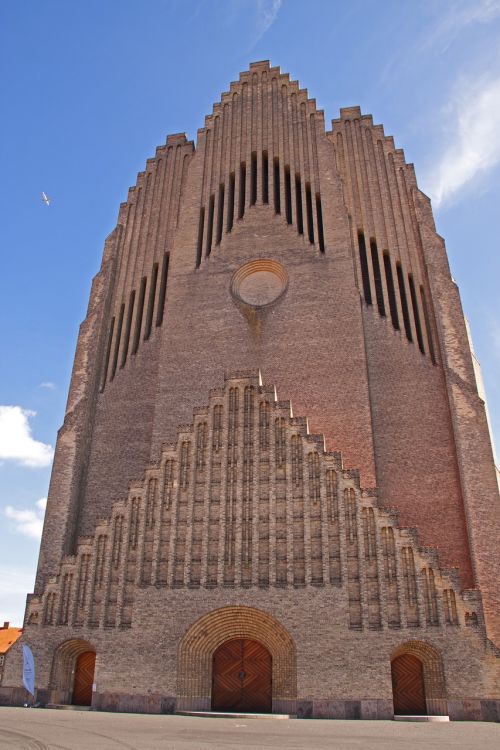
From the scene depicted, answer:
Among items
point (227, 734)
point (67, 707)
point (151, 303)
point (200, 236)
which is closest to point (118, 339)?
point (151, 303)

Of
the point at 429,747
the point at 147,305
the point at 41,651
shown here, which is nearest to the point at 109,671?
the point at 41,651

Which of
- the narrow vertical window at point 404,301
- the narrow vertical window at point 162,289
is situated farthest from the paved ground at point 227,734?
the narrow vertical window at point 162,289

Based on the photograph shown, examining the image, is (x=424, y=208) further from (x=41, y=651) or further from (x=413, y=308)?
(x=41, y=651)

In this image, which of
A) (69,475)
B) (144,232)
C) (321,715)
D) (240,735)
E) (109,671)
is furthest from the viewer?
(144,232)

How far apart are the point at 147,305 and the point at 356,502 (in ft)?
51.4

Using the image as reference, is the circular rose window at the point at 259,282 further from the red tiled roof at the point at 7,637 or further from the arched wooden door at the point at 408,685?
the red tiled roof at the point at 7,637

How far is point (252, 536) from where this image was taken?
791 inches

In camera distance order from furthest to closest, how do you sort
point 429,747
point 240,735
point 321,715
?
1. point 321,715
2. point 240,735
3. point 429,747

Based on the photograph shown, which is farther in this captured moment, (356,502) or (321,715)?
(356,502)

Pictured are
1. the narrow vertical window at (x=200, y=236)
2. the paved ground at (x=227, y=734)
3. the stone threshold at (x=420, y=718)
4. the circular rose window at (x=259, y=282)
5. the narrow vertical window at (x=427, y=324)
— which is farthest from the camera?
the narrow vertical window at (x=200, y=236)

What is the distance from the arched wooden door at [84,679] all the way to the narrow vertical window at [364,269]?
17.8 m

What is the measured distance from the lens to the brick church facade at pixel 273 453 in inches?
730

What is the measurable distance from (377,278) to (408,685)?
16.6 m

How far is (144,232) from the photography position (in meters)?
32.9
